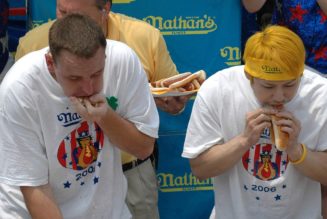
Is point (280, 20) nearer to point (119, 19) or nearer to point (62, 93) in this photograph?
point (119, 19)

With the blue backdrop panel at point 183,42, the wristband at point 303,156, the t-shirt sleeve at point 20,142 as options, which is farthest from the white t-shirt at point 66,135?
the blue backdrop panel at point 183,42

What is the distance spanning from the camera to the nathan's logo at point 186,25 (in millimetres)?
4311

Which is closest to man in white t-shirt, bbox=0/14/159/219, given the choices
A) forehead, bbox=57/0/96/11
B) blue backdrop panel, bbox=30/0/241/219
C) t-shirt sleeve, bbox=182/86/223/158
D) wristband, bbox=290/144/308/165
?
t-shirt sleeve, bbox=182/86/223/158

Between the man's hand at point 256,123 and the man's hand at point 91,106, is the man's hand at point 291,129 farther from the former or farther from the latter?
the man's hand at point 91,106

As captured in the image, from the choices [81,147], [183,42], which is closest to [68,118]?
[81,147]

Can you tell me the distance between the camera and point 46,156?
2.96 meters

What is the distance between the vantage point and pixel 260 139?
319cm

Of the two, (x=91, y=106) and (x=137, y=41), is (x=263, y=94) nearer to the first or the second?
(x=91, y=106)

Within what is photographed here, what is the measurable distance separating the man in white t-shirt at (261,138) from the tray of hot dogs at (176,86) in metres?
0.32

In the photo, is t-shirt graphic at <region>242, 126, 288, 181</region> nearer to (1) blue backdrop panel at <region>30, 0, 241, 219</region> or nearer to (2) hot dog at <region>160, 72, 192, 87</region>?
(2) hot dog at <region>160, 72, 192, 87</region>

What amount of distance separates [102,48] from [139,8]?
5.18 ft

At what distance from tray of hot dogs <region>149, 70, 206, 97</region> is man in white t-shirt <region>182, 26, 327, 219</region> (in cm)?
32

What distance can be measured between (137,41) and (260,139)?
2.98 feet

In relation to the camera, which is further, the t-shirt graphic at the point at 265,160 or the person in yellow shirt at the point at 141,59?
the person in yellow shirt at the point at 141,59
